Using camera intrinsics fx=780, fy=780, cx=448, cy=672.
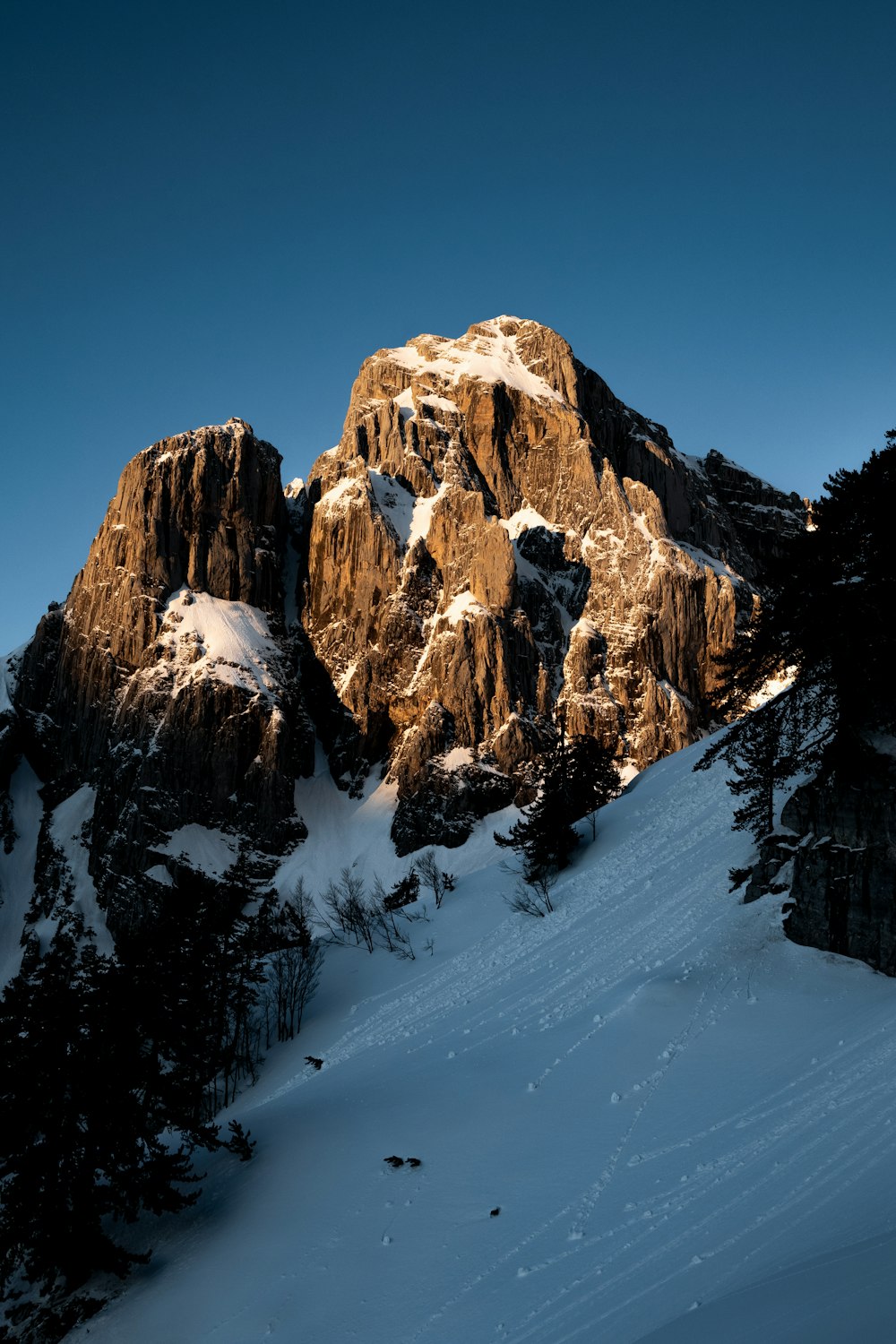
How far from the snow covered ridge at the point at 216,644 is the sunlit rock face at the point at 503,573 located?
25.3ft

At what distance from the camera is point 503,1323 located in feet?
29.9


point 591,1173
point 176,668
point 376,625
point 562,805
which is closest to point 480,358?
point 376,625

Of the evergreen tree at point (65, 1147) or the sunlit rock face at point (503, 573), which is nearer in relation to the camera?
the evergreen tree at point (65, 1147)

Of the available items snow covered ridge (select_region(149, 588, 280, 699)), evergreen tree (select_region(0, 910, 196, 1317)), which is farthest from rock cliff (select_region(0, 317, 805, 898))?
evergreen tree (select_region(0, 910, 196, 1317))

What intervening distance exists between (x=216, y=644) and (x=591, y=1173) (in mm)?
79565

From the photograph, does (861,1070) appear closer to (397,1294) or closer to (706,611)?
(397,1294)

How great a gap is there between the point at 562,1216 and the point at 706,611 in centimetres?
8812

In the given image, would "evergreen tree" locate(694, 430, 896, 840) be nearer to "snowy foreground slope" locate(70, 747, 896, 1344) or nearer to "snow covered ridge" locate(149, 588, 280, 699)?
"snowy foreground slope" locate(70, 747, 896, 1344)

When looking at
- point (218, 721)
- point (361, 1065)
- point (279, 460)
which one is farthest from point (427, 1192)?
point (279, 460)

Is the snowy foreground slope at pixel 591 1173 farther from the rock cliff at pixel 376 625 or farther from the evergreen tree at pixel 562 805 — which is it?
the rock cliff at pixel 376 625

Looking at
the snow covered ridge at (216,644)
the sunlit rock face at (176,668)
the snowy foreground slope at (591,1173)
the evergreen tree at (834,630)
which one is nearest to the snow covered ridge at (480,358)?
the sunlit rock face at (176,668)

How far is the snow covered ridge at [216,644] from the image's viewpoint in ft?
273

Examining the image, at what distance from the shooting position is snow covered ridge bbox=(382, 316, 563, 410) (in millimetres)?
107625

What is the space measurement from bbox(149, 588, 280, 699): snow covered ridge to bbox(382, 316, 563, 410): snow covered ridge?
1494 inches
